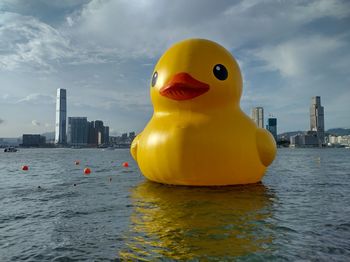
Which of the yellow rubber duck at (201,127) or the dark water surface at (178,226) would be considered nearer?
the dark water surface at (178,226)

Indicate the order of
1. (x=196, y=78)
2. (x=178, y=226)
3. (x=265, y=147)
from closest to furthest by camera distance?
(x=178, y=226)
(x=196, y=78)
(x=265, y=147)

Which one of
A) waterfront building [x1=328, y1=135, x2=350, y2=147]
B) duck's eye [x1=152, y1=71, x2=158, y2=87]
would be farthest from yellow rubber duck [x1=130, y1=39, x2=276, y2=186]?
waterfront building [x1=328, y1=135, x2=350, y2=147]

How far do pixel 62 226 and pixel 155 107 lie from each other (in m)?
6.15

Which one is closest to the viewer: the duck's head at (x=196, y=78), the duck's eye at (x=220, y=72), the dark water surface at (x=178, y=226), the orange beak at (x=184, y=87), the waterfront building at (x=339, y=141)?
the dark water surface at (x=178, y=226)

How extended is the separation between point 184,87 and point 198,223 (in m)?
4.89

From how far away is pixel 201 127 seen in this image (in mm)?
10180

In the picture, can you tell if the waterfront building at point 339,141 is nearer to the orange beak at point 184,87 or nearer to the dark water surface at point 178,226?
the dark water surface at point 178,226

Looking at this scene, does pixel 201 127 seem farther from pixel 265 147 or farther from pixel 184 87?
pixel 265 147

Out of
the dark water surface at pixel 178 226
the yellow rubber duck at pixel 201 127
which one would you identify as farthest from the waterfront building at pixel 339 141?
the dark water surface at pixel 178 226

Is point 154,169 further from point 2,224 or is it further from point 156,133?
point 2,224

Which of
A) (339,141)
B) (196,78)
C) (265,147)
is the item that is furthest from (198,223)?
(339,141)

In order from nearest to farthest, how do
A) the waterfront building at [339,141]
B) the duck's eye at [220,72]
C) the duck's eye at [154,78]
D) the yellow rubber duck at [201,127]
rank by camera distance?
1. the yellow rubber duck at [201,127]
2. the duck's eye at [220,72]
3. the duck's eye at [154,78]
4. the waterfront building at [339,141]

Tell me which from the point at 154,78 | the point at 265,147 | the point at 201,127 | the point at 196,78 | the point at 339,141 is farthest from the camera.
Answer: the point at 339,141

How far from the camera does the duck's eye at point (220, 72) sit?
10.7m
